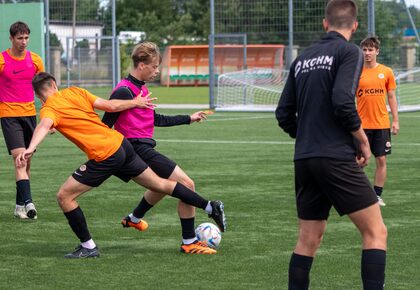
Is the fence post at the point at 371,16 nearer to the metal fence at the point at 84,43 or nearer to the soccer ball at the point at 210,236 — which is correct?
the metal fence at the point at 84,43

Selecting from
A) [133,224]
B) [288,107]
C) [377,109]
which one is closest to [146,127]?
[133,224]

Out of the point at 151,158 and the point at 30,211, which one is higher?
the point at 151,158

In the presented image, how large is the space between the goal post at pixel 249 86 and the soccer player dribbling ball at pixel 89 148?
79.3 ft

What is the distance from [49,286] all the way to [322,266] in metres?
2.20

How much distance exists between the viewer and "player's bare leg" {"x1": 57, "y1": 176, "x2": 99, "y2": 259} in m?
8.76

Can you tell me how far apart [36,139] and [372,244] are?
3.23 metres

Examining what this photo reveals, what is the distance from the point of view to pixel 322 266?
8352mm

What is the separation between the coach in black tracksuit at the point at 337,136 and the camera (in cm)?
627

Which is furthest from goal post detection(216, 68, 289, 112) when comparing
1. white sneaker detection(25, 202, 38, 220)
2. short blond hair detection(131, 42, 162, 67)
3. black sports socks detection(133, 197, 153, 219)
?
short blond hair detection(131, 42, 162, 67)

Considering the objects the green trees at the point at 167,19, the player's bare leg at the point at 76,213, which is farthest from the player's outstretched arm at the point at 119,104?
the green trees at the point at 167,19

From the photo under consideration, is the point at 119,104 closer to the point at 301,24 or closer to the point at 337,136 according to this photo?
the point at 337,136

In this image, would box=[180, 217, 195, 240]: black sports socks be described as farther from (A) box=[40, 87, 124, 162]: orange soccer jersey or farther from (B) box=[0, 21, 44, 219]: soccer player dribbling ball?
(B) box=[0, 21, 44, 219]: soccer player dribbling ball

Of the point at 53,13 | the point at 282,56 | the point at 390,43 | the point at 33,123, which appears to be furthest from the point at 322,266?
the point at 282,56

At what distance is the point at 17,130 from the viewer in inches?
464
